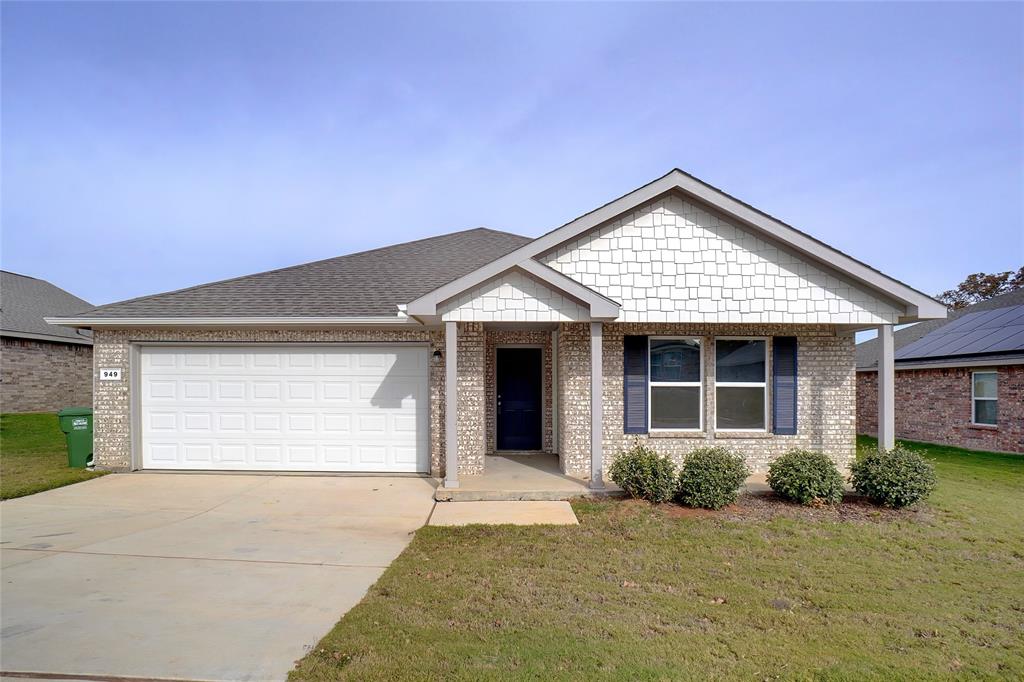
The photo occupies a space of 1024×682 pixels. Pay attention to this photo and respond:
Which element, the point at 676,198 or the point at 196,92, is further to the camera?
the point at 196,92

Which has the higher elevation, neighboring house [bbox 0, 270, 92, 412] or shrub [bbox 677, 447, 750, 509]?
neighboring house [bbox 0, 270, 92, 412]

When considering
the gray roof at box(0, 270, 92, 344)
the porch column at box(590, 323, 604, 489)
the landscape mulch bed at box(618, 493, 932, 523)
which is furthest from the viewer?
the gray roof at box(0, 270, 92, 344)

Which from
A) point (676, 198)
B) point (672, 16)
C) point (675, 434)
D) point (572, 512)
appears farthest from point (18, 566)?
point (672, 16)

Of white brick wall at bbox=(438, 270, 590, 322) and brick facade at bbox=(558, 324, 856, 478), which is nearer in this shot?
white brick wall at bbox=(438, 270, 590, 322)

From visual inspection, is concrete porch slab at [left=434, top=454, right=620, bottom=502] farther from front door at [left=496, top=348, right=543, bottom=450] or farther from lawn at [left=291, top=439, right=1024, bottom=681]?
front door at [left=496, top=348, right=543, bottom=450]

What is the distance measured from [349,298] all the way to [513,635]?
26.7 ft

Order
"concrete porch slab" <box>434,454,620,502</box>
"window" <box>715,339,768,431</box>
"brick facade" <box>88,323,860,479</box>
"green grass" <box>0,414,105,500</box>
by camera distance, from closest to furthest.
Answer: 1. "concrete porch slab" <box>434,454,620,502</box>
2. "green grass" <box>0,414,105,500</box>
3. "brick facade" <box>88,323,860,479</box>
4. "window" <box>715,339,768,431</box>

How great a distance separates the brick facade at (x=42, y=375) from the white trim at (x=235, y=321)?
32.4 ft

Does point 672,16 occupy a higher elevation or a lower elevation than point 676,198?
higher

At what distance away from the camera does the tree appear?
38531mm

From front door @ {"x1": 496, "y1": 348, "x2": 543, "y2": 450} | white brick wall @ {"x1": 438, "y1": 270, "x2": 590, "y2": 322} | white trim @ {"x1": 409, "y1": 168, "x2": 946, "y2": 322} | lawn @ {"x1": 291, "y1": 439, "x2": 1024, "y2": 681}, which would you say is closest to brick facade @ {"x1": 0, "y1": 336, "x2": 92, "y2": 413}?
front door @ {"x1": 496, "y1": 348, "x2": 543, "y2": 450}

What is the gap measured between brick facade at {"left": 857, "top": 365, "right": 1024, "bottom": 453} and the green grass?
58.6 ft

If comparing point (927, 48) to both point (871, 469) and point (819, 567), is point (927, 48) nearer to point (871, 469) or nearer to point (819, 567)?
point (871, 469)

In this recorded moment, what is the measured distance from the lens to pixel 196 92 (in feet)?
44.0
